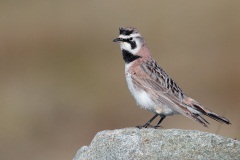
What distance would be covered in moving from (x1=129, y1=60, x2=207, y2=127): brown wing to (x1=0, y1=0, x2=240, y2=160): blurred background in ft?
19.5

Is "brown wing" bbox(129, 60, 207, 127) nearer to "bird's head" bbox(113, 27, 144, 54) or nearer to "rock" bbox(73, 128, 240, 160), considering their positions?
"bird's head" bbox(113, 27, 144, 54)

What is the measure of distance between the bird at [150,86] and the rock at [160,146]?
184cm

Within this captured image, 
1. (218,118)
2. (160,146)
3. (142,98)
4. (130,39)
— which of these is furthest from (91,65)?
(160,146)

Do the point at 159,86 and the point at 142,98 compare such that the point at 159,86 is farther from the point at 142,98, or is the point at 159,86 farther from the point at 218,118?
the point at 218,118

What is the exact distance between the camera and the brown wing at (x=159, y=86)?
43.0 ft

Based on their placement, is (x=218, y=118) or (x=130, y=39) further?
(x=130, y=39)

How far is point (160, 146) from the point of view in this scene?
10.6 metres

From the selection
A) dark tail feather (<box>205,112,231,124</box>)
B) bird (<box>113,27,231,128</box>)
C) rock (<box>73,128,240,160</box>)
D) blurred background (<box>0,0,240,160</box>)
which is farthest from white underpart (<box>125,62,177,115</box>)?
blurred background (<box>0,0,240,160</box>)

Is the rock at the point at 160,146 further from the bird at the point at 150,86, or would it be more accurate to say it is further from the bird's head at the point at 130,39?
the bird's head at the point at 130,39

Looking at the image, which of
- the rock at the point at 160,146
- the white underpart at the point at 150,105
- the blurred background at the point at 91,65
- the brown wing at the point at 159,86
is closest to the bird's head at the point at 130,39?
the brown wing at the point at 159,86

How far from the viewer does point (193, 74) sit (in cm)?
2678

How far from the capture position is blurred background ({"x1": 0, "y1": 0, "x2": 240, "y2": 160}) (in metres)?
23.4

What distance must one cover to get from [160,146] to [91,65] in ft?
58.8

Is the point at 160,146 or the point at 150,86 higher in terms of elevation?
the point at 150,86
